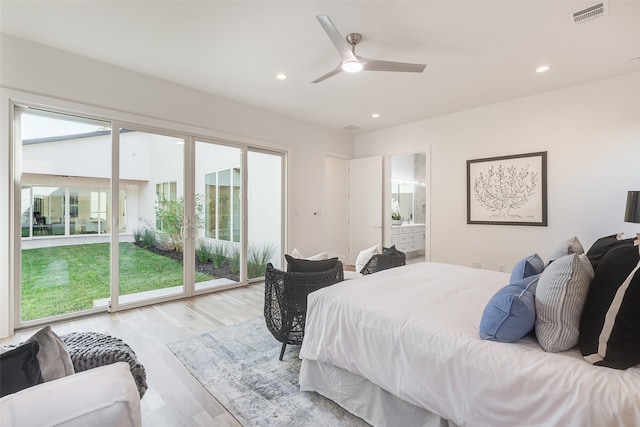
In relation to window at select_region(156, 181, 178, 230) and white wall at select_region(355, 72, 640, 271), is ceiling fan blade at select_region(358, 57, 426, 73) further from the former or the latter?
window at select_region(156, 181, 178, 230)

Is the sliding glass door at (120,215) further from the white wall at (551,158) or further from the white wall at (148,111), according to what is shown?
the white wall at (551,158)

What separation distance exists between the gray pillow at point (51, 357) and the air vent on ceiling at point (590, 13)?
390 cm

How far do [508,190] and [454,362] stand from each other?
3.85 m

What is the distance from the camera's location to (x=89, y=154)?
10.8 ft

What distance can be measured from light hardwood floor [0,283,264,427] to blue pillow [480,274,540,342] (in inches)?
59.9

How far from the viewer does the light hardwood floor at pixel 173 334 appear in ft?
5.70

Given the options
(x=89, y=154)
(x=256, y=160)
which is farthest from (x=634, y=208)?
(x=89, y=154)

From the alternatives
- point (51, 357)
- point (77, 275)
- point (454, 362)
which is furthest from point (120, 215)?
point (454, 362)

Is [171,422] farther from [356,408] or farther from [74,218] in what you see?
[74,218]

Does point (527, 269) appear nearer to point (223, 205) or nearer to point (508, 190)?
point (508, 190)

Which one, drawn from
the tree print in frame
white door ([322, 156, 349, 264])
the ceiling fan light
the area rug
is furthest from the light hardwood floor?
the tree print in frame

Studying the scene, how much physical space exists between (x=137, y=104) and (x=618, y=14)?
480 cm

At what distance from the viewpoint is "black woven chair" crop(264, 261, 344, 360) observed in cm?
218

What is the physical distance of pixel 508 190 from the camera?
165 inches
